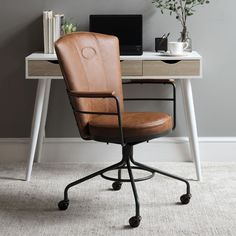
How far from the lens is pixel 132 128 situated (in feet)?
9.76

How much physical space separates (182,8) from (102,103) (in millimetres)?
949

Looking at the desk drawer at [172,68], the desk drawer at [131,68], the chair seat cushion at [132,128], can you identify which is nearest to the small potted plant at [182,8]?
the desk drawer at [172,68]

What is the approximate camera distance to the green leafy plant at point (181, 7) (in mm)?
3781

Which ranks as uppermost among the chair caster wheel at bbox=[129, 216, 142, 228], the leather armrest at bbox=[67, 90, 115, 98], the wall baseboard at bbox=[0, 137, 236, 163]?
the leather armrest at bbox=[67, 90, 115, 98]

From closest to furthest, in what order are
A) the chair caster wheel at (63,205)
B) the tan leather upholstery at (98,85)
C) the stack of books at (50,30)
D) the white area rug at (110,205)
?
the white area rug at (110,205), the tan leather upholstery at (98,85), the chair caster wheel at (63,205), the stack of books at (50,30)

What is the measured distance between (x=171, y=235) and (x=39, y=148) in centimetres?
150

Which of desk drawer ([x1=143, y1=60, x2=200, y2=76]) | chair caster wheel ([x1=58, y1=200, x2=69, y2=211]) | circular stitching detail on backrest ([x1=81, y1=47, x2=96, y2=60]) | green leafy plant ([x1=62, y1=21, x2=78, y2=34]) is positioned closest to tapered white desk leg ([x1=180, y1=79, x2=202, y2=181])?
desk drawer ([x1=143, y1=60, x2=200, y2=76])

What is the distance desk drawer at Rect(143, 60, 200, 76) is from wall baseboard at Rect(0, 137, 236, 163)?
0.66m

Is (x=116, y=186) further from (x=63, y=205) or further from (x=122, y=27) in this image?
(x=122, y=27)

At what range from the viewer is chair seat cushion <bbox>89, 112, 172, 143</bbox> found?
2984mm

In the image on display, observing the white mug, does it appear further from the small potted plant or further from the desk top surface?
the small potted plant

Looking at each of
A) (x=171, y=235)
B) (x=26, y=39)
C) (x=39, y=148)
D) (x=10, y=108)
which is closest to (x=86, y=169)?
(x=39, y=148)

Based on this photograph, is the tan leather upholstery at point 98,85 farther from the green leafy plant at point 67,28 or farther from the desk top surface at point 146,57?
the green leafy plant at point 67,28

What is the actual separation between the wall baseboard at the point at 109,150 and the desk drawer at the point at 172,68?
0.66 m
